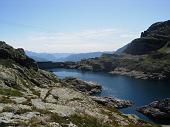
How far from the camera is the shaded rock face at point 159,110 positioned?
14393 centimetres

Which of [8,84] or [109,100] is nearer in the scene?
[8,84]

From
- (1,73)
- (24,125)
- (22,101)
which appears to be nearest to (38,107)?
(22,101)

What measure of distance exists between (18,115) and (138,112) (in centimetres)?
12192

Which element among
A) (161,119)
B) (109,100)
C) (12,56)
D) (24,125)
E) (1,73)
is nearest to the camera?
(24,125)

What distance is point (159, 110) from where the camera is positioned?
491 ft

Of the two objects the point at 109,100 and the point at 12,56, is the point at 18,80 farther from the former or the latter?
the point at 109,100

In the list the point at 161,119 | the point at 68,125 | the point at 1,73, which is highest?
the point at 1,73

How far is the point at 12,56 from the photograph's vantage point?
5290 inches

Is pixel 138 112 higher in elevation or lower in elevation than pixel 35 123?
lower

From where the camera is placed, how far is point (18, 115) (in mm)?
46094

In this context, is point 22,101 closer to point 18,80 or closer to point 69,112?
point 69,112

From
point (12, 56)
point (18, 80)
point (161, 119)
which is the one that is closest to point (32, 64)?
point (12, 56)

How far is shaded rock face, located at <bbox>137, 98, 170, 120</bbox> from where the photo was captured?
472 ft

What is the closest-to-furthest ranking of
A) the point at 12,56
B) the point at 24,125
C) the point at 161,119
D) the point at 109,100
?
the point at 24,125 < the point at 12,56 < the point at 161,119 < the point at 109,100
